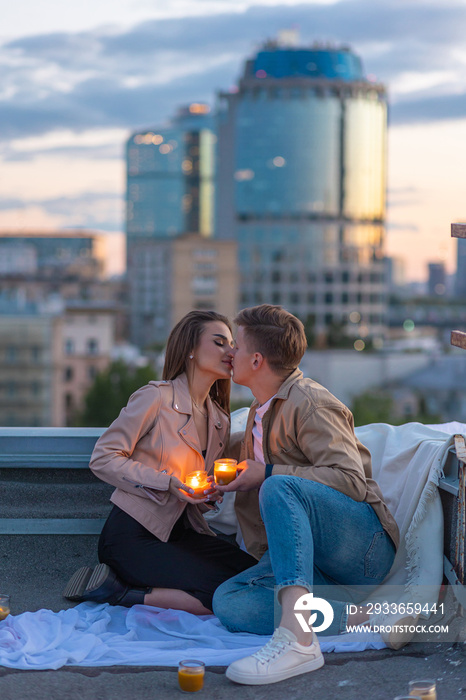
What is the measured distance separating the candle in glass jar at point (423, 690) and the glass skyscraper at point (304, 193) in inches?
3949

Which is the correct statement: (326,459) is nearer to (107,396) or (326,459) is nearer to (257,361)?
(257,361)

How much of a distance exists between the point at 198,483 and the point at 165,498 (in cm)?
17

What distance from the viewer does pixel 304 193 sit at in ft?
345

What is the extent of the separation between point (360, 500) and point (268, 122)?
346ft

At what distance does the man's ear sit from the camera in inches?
123

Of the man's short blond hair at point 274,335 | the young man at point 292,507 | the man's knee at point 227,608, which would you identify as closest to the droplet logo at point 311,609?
the young man at point 292,507

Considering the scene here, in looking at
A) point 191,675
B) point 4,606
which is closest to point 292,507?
point 191,675

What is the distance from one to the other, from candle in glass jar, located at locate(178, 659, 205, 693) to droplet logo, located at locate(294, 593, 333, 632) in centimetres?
32

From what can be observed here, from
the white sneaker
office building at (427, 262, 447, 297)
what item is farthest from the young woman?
office building at (427, 262, 447, 297)

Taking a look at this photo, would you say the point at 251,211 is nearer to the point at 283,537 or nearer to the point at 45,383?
the point at 45,383

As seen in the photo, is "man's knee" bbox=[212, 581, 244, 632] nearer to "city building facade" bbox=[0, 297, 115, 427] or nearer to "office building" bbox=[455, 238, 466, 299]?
"city building facade" bbox=[0, 297, 115, 427]

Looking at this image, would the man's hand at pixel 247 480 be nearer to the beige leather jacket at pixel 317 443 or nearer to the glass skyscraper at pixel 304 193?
the beige leather jacket at pixel 317 443

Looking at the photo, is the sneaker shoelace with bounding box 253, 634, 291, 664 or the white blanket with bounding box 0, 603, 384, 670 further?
the white blanket with bounding box 0, 603, 384, 670

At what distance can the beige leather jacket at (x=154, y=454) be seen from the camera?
3205 millimetres
